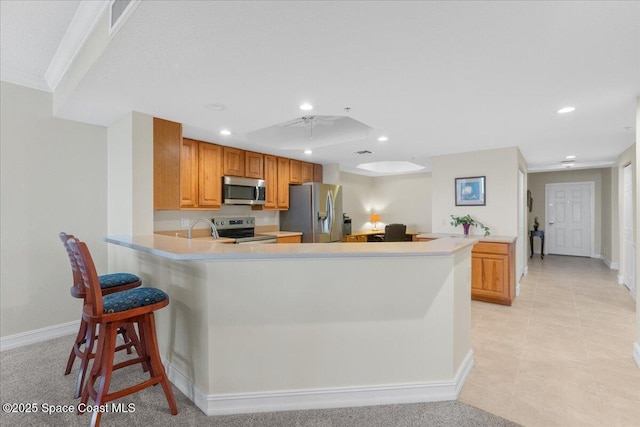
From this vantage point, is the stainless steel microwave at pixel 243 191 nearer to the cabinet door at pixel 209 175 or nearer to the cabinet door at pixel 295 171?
the cabinet door at pixel 209 175

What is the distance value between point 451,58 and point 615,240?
6.76 metres

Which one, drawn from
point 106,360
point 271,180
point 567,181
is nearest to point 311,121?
point 271,180

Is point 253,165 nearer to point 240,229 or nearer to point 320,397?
point 240,229

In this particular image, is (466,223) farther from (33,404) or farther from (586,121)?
(33,404)

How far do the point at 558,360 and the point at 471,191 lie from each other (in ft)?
8.88

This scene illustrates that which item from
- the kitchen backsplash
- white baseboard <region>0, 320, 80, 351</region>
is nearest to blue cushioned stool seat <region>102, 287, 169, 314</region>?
white baseboard <region>0, 320, 80, 351</region>

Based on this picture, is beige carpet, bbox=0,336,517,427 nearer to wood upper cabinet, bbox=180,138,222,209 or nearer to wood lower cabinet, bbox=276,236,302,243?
wood upper cabinet, bbox=180,138,222,209

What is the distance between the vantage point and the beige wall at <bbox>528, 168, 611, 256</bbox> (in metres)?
7.54

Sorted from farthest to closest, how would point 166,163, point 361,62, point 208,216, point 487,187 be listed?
point 487,187
point 208,216
point 166,163
point 361,62

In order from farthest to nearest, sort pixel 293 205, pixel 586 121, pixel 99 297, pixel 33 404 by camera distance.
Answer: pixel 293 205 < pixel 586 121 < pixel 33 404 < pixel 99 297

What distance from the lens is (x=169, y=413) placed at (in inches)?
74.2

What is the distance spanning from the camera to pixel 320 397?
6.37 ft

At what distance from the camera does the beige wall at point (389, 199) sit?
7.59 meters

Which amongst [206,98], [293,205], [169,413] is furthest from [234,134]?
[169,413]
